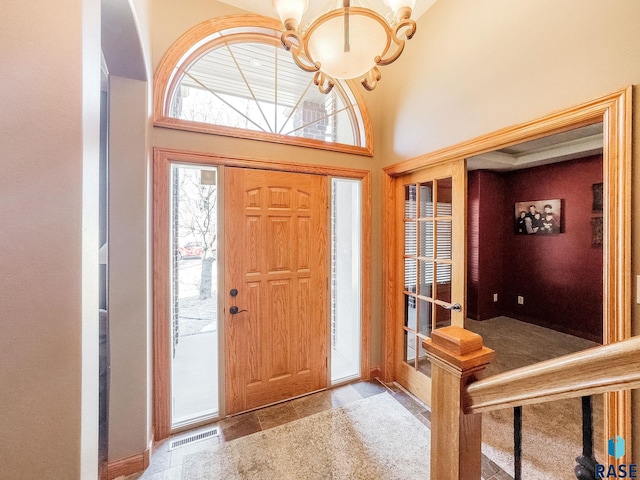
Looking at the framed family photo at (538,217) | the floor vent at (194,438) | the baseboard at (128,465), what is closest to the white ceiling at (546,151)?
the framed family photo at (538,217)

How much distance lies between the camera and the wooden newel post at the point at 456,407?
2.56ft

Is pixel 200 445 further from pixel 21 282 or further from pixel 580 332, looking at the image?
pixel 580 332

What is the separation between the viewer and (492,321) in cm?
441

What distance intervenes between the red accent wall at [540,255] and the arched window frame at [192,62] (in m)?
3.39

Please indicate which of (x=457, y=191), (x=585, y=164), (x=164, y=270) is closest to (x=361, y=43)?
(x=457, y=191)

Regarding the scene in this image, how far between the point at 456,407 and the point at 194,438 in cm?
205

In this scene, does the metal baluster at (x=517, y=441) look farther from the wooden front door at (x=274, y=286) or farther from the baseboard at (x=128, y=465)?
the baseboard at (x=128, y=465)

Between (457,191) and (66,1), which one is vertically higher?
A: (66,1)

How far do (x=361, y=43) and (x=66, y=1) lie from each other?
1.00 m

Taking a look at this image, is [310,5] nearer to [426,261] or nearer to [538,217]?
[426,261]

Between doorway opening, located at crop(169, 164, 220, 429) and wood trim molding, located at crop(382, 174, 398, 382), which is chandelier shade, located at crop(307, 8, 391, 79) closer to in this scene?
doorway opening, located at crop(169, 164, 220, 429)

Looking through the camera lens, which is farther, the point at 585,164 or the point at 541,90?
the point at 585,164

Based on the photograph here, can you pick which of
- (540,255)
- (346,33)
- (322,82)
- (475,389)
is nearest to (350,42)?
(346,33)

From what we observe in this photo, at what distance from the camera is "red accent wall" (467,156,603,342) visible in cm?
364
